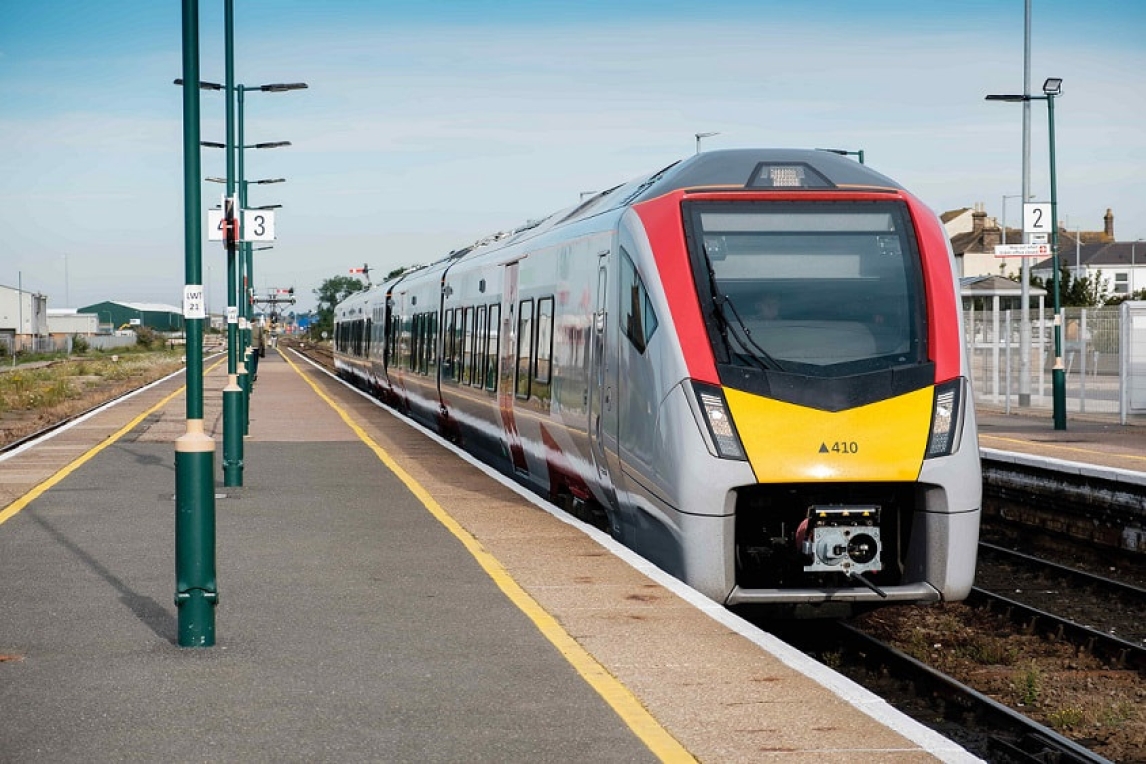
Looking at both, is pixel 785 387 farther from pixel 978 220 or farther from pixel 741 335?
pixel 978 220

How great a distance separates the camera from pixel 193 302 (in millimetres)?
8797

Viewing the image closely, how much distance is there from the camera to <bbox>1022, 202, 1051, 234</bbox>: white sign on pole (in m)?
27.1

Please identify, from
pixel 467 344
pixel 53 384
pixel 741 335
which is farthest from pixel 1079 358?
pixel 53 384

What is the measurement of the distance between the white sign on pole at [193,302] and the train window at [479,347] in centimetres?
1029

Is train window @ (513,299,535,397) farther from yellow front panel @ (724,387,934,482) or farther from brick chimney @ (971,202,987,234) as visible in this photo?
brick chimney @ (971,202,987,234)

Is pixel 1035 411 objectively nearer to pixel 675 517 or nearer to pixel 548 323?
pixel 548 323

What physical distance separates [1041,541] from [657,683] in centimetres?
1227

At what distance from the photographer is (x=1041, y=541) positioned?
18250 millimetres

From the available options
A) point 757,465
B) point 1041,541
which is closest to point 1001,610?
point 757,465

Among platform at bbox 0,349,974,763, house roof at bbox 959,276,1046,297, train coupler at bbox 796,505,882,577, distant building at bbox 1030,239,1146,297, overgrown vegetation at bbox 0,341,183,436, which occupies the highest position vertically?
distant building at bbox 1030,239,1146,297

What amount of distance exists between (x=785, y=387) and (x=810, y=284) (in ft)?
3.24

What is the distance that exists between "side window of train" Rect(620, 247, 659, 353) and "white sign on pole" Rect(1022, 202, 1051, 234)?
17541 millimetres

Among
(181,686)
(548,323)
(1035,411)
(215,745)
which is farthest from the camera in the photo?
(1035,411)

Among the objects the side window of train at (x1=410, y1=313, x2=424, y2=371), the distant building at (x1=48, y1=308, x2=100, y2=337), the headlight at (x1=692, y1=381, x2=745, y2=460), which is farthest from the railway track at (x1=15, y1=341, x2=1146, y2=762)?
the distant building at (x1=48, y1=308, x2=100, y2=337)
